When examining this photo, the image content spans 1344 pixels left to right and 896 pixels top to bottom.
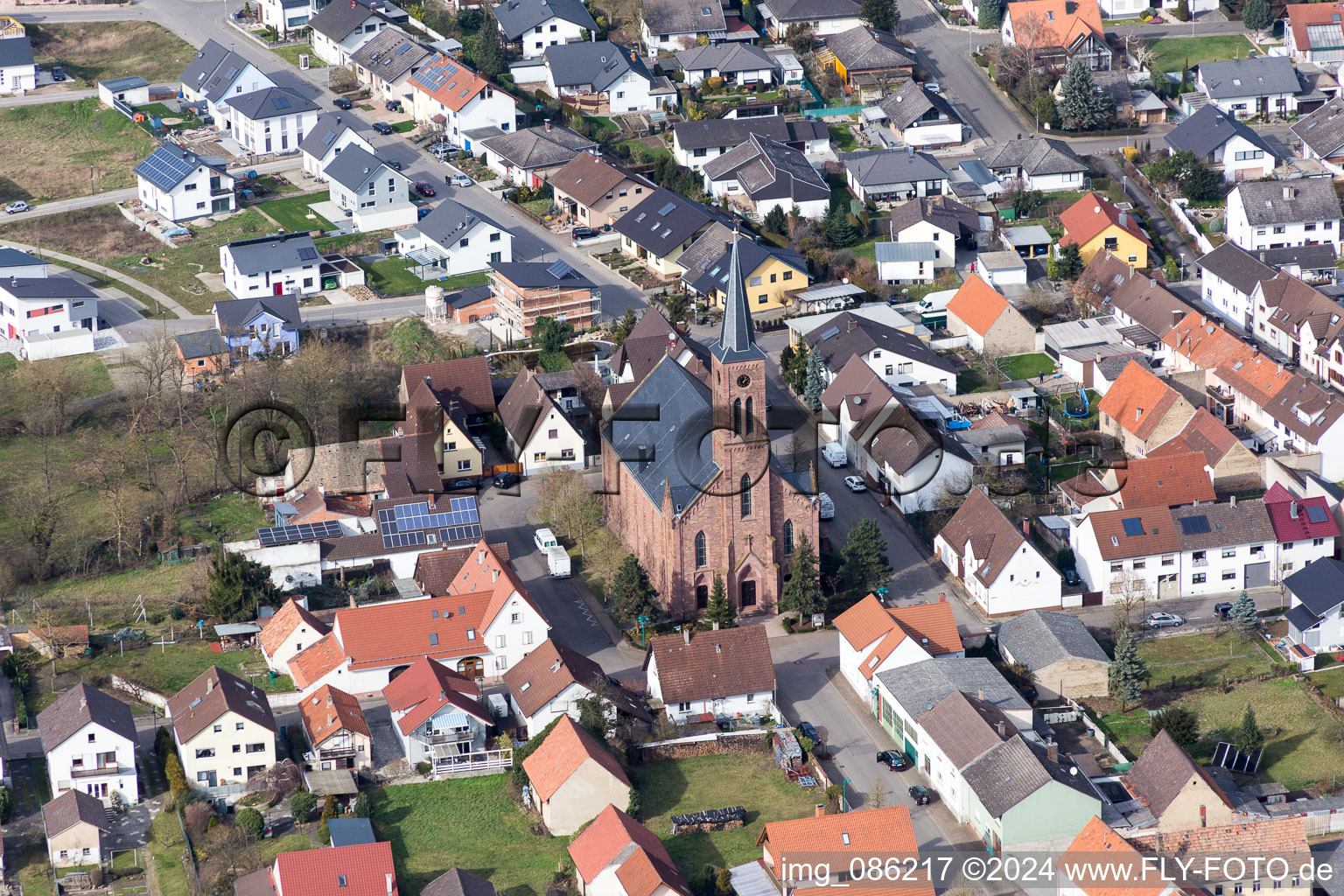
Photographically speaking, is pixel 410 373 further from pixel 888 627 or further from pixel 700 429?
pixel 888 627

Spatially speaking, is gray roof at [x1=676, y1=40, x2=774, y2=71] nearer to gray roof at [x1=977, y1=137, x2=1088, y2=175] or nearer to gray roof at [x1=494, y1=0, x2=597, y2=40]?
gray roof at [x1=494, y1=0, x2=597, y2=40]

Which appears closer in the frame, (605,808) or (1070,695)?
(605,808)

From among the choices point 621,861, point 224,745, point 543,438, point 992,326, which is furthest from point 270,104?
point 621,861

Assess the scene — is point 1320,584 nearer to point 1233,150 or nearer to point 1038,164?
point 1038,164

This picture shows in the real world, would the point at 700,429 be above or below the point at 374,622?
above

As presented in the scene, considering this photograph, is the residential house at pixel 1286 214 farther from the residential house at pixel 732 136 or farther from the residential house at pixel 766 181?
the residential house at pixel 732 136

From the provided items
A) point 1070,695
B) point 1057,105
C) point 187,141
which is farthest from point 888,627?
point 187,141

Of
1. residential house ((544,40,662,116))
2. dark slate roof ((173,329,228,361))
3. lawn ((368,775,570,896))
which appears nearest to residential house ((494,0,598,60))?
residential house ((544,40,662,116))

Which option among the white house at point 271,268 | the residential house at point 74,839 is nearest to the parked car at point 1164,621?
the residential house at point 74,839
